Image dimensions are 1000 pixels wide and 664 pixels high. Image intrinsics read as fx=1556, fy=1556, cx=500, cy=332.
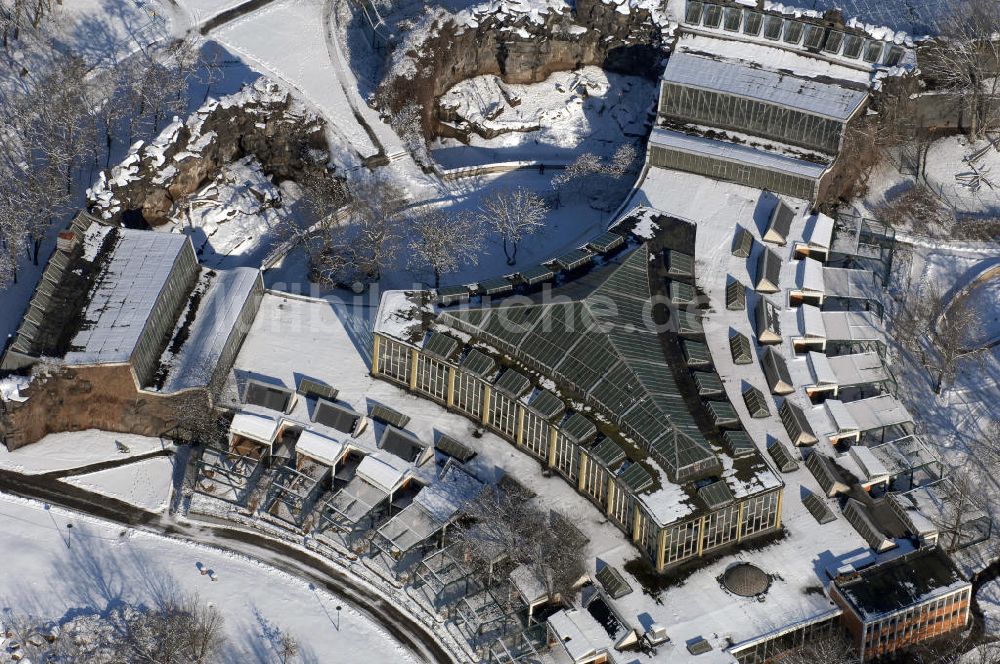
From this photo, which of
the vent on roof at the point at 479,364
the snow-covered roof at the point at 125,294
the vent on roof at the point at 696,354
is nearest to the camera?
the vent on roof at the point at 696,354

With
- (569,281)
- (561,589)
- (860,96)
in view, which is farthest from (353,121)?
(561,589)

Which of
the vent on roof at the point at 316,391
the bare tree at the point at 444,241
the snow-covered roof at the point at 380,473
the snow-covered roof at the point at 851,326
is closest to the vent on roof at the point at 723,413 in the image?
the snow-covered roof at the point at 851,326

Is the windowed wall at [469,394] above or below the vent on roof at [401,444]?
above

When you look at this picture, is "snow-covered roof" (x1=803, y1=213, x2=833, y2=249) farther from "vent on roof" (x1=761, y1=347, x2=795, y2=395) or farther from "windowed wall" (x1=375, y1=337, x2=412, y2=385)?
"windowed wall" (x1=375, y1=337, x2=412, y2=385)

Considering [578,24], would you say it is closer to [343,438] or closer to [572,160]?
[572,160]

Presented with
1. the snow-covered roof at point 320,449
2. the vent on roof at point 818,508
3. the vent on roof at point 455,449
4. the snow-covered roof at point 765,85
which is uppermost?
the snow-covered roof at point 765,85

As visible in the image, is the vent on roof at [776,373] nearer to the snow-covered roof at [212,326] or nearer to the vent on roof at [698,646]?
the vent on roof at [698,646]

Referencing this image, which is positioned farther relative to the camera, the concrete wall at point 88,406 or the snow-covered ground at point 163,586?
the concrete wall at point 88,406

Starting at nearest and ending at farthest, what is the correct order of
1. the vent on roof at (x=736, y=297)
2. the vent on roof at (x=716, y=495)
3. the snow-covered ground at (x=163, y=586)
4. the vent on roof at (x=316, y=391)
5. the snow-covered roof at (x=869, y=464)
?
the vent on roof at (x=716, y=495) < the snow-covered ground at (x=163, y=586) < the snow-covered roof at (x=869, y=464) < the vent on roof at (x=316, y=391) < the vent on roof at (x=736, y=297)
